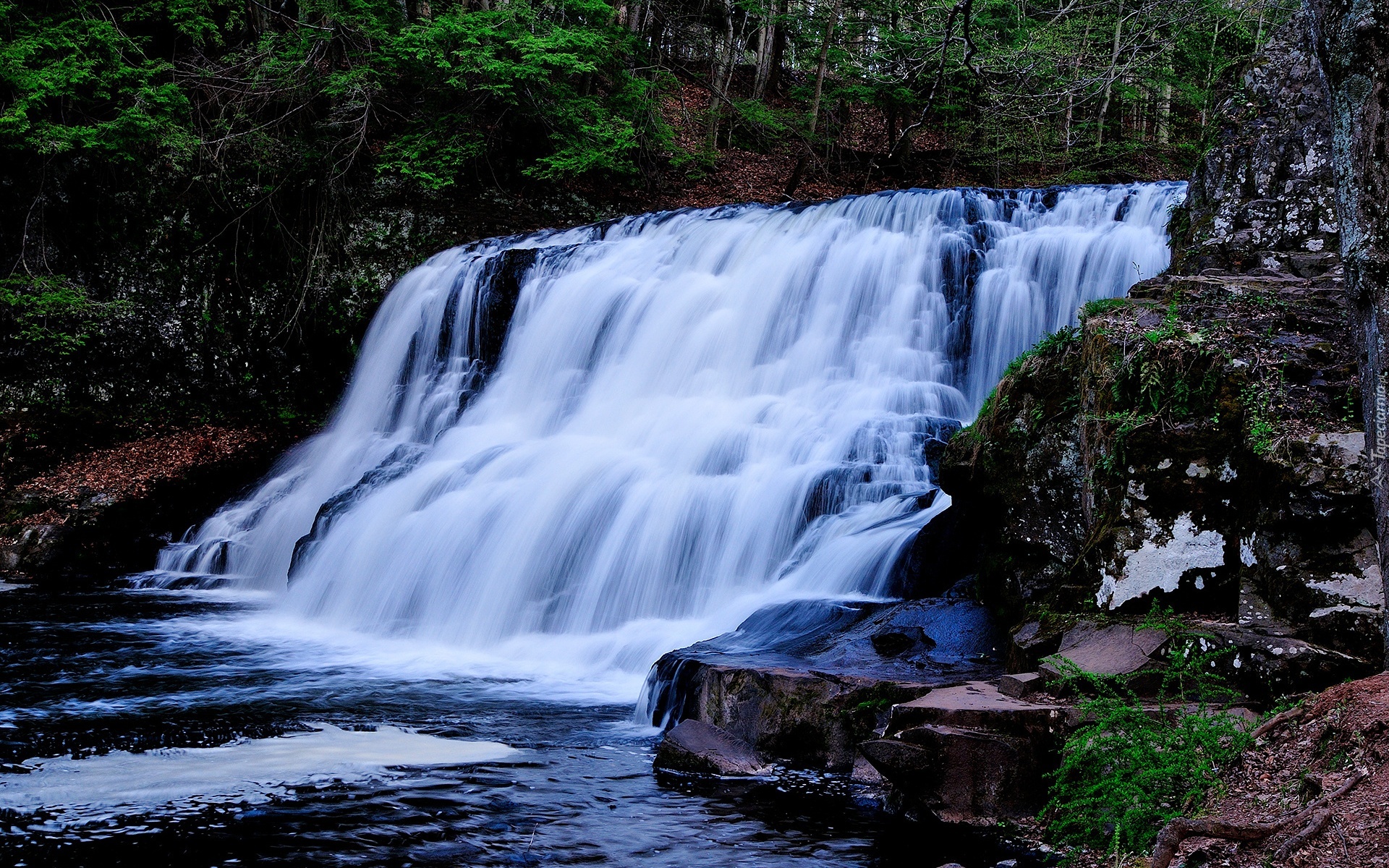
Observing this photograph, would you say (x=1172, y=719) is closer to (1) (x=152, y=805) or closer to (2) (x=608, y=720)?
(2) (x=608, y=720)

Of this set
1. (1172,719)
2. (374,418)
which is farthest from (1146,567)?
(374,418)

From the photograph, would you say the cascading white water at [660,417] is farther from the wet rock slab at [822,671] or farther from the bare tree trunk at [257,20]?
the bare tree trunk at [257,20]

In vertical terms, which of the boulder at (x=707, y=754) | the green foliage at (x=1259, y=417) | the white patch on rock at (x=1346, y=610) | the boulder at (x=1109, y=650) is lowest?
the boulder at (x=707, y=754)

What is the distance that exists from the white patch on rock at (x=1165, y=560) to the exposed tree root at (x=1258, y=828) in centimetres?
195

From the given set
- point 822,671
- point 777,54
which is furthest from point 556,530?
point 777,54

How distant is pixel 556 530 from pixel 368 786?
14.4ft

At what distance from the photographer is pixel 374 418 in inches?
571

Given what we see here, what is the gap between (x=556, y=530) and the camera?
9.31 metres

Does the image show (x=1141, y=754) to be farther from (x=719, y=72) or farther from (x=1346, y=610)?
(x=719, y=72)

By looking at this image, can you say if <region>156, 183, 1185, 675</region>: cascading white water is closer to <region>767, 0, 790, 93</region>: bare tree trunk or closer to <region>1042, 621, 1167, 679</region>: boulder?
<region>1042, 621, 1167, 679</region>: boulder

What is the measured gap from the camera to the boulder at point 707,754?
5234 mm

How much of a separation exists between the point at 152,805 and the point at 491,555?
483cm

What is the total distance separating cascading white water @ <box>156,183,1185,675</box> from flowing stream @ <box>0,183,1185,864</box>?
1.4 inches

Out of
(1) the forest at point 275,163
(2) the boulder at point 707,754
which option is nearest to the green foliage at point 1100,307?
(2) the boulder at point 707,754
